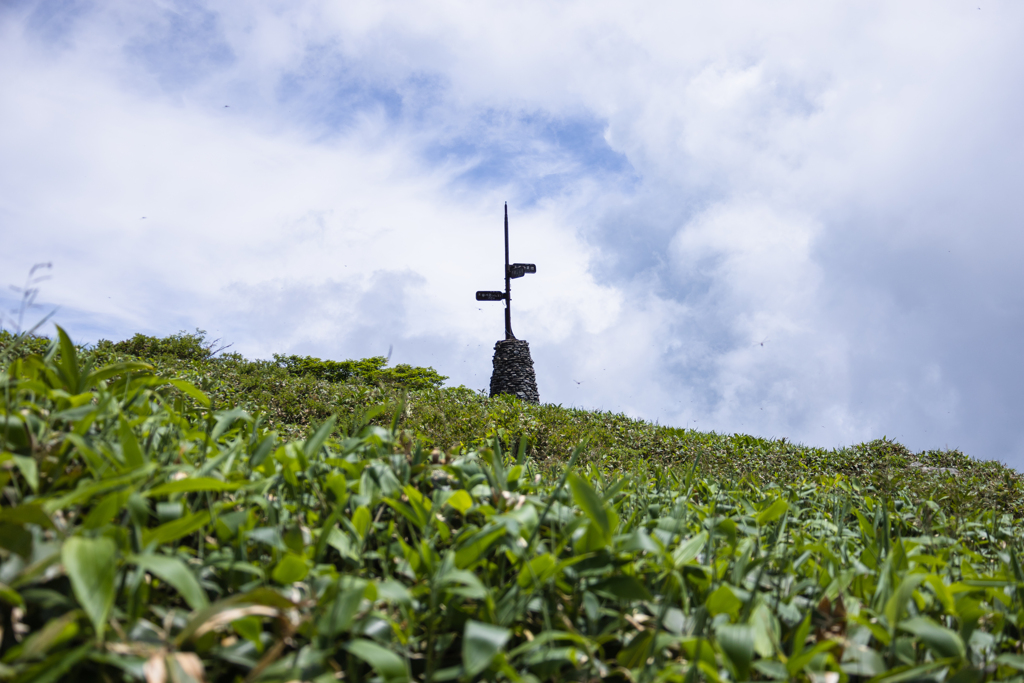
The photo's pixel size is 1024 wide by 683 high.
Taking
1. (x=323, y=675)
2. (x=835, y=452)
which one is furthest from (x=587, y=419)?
(x=323, y=675)

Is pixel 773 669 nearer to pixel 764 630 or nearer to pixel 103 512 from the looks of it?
pixel 764 630

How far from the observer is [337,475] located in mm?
1479

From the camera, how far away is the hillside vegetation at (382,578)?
3.23ft

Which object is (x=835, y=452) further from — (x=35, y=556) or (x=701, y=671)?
(x=35, y=556)

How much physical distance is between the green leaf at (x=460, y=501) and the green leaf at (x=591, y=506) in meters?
0.34

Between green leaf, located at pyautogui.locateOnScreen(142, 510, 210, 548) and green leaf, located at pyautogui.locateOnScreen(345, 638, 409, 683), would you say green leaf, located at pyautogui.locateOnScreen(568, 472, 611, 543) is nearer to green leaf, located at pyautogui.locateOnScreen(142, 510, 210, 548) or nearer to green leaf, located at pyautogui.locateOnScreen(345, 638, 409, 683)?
green leaf, located at pyautogui.locateOnScreen(345, 638, 409, 683)

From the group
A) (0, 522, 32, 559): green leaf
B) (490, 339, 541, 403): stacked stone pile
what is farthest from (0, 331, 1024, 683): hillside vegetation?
(490, 339, 541, 403): stacked stone pile

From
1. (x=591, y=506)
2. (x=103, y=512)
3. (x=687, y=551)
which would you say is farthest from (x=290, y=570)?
(x=687, y=551)

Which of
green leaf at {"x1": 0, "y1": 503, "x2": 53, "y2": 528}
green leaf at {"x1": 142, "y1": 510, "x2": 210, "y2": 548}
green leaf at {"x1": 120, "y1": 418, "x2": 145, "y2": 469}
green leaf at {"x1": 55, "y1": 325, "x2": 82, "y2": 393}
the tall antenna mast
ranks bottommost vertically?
green leaf at {"x1": 142, "y1": 510, "x2": 210, "y2": 548}

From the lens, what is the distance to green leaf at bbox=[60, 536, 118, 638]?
89cm

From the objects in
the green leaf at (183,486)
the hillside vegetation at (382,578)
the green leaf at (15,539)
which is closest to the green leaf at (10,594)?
the hillside vegetation at (382,578)

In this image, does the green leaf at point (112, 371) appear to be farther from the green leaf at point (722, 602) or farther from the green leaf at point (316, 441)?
the green leaf at point (722, 602)

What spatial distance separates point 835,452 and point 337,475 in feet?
37.6

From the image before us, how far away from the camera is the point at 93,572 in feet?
3.03
